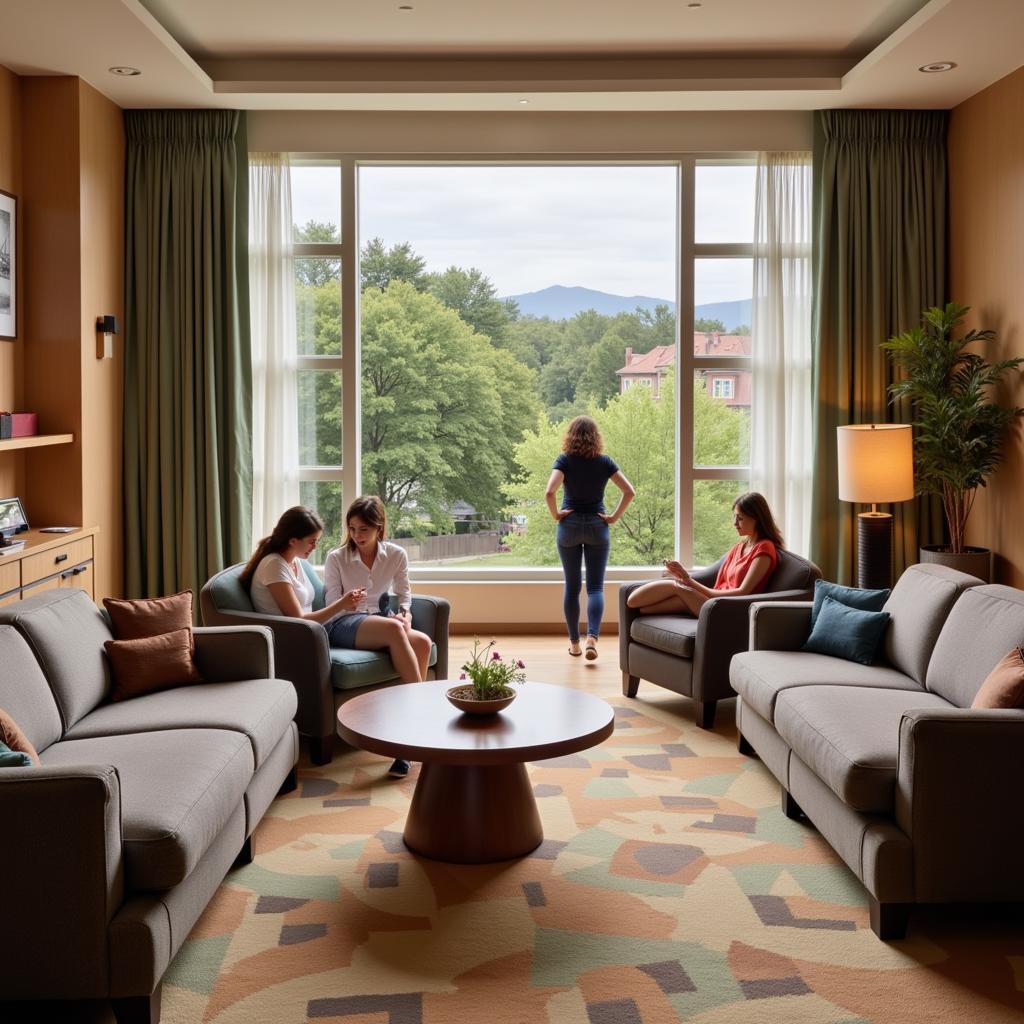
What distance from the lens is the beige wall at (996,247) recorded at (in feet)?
19.0

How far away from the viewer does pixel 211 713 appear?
3582 millimetres

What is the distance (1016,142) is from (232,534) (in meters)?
4.93

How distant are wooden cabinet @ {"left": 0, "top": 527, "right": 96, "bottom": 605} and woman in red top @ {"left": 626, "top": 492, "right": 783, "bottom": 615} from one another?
2.72 meters

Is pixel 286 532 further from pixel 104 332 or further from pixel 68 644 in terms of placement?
pixel 104 332

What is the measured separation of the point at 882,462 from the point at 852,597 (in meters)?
1.57

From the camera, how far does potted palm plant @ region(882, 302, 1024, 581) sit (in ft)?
19.4

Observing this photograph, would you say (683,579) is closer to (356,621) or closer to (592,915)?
(356,621)

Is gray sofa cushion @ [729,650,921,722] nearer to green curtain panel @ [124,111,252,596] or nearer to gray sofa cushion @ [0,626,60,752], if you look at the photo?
gray sofa cushion @ [0,626,60,752]

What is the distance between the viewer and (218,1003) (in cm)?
268

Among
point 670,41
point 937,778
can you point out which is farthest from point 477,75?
point 937,778

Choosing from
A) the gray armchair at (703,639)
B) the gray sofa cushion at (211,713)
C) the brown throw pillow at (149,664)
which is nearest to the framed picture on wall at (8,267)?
the brown throw pillow at (149,664)

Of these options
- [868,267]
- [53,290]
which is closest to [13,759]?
[53,290]

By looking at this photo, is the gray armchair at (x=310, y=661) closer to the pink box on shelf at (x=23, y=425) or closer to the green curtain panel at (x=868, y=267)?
the pink box on shelf at (x=23, y=425)

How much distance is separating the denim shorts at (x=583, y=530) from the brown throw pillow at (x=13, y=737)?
401 centimetres
